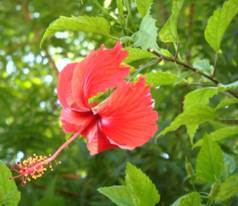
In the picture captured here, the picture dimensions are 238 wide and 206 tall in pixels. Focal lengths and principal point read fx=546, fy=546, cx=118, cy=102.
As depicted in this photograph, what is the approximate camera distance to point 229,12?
1142mm

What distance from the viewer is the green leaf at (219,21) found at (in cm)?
113

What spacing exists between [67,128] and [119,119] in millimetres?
133

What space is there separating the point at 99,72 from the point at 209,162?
0.30 meters

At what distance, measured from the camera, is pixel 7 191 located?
43.8 inches

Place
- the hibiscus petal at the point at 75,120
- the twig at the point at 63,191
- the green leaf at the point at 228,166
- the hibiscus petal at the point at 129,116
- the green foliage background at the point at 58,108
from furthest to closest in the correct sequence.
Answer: the twig at the point at 63,191, the green foliage background at the point at 58,108, the green leaf at the point at 228,166, the hibiscus petal at the point at 75,120, the hibiscus petal at the point at 129,116

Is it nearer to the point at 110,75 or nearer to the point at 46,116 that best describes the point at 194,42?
the point at 46,116

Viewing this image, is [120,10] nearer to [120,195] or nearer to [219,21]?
[219,21]

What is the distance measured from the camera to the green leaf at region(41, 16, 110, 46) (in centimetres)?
109

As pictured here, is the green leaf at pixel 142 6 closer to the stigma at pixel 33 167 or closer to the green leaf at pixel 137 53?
the green leaf at pixel 137 53

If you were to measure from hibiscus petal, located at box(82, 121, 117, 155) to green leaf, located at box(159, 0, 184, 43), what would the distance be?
9.9 inches

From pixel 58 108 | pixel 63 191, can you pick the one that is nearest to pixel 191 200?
pixel 63 191

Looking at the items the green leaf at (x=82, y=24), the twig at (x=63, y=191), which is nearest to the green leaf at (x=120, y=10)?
the green leaf at (x=82, y=24)

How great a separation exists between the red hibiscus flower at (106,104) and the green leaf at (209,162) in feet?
0.55

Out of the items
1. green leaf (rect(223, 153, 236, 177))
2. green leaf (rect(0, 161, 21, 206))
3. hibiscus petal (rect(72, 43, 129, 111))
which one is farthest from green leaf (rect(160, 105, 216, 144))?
green leaf (rect(0, 161, 21, 206))
